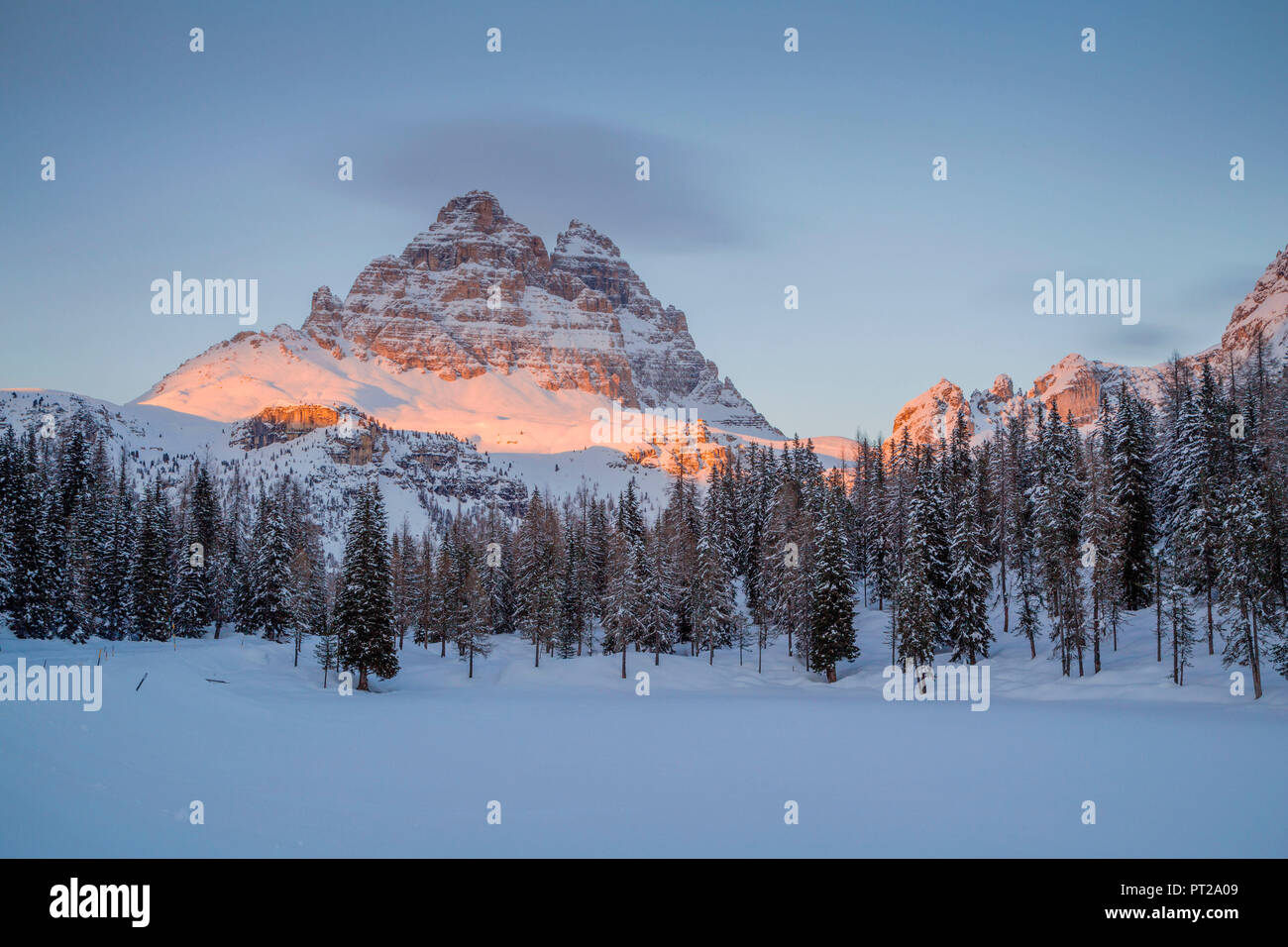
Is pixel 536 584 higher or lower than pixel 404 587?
higher

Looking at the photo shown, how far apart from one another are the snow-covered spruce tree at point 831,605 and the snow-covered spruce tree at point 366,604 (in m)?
27.6

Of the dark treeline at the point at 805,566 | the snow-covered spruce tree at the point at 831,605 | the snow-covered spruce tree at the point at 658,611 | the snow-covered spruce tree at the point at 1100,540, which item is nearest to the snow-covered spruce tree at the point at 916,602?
the dark treeline at the point at 805,566

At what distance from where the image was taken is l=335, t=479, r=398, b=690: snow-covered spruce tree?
155 ft

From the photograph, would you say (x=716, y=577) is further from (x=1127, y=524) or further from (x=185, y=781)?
(x=185, y=781)

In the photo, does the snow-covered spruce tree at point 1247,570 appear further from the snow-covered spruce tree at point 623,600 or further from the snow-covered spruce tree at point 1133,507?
the snow-covered spruce tree at point 623,600

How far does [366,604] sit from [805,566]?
95.9 feet

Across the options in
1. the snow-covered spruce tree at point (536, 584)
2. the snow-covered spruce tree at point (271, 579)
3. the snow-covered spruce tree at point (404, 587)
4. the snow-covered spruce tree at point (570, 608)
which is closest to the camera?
the snow-covered spruce tree at point (271, 579)

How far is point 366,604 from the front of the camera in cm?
4784

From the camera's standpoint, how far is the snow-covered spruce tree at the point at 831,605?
161 feet

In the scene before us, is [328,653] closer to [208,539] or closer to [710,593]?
[208,539]

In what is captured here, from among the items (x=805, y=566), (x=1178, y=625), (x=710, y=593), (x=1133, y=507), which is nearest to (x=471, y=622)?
(x=710, y=593)

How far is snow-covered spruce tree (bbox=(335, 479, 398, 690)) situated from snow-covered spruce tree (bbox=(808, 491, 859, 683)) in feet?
90.6

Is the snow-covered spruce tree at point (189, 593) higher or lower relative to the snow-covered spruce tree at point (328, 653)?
higher
